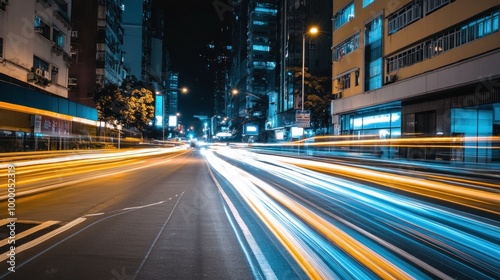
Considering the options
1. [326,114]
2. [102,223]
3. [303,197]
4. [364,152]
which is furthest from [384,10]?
[102,223]

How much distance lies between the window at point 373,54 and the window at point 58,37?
24746 mm

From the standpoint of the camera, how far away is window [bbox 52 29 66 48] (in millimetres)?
32625

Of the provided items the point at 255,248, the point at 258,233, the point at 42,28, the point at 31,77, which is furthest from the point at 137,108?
the point at 255,248

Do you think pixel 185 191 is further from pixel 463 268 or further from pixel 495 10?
pixel 495 10

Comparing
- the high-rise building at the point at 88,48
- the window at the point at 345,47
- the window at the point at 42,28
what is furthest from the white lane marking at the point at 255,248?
the high-rise building at the point at 88,48

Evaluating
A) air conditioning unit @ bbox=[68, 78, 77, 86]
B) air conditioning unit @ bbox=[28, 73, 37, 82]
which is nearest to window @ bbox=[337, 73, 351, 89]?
air conditioning unit @ bbox=[28, 73, 37, 82]

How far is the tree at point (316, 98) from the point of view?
42.9m

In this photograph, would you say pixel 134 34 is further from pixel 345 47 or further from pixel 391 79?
pixel 391 79

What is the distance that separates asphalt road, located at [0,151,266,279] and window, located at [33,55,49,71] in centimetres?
2010

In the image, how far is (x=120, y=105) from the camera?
41250 millimetres

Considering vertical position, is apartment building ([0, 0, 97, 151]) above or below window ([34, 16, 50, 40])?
below

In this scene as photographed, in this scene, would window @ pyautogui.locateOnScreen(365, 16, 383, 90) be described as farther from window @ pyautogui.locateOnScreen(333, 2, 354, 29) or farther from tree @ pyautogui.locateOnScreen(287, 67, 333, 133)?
tree @ pyautogui.locateOnScreen(287, 67, 333, 133)

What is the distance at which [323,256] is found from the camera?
5.70 m

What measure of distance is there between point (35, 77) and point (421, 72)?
81.8ft
